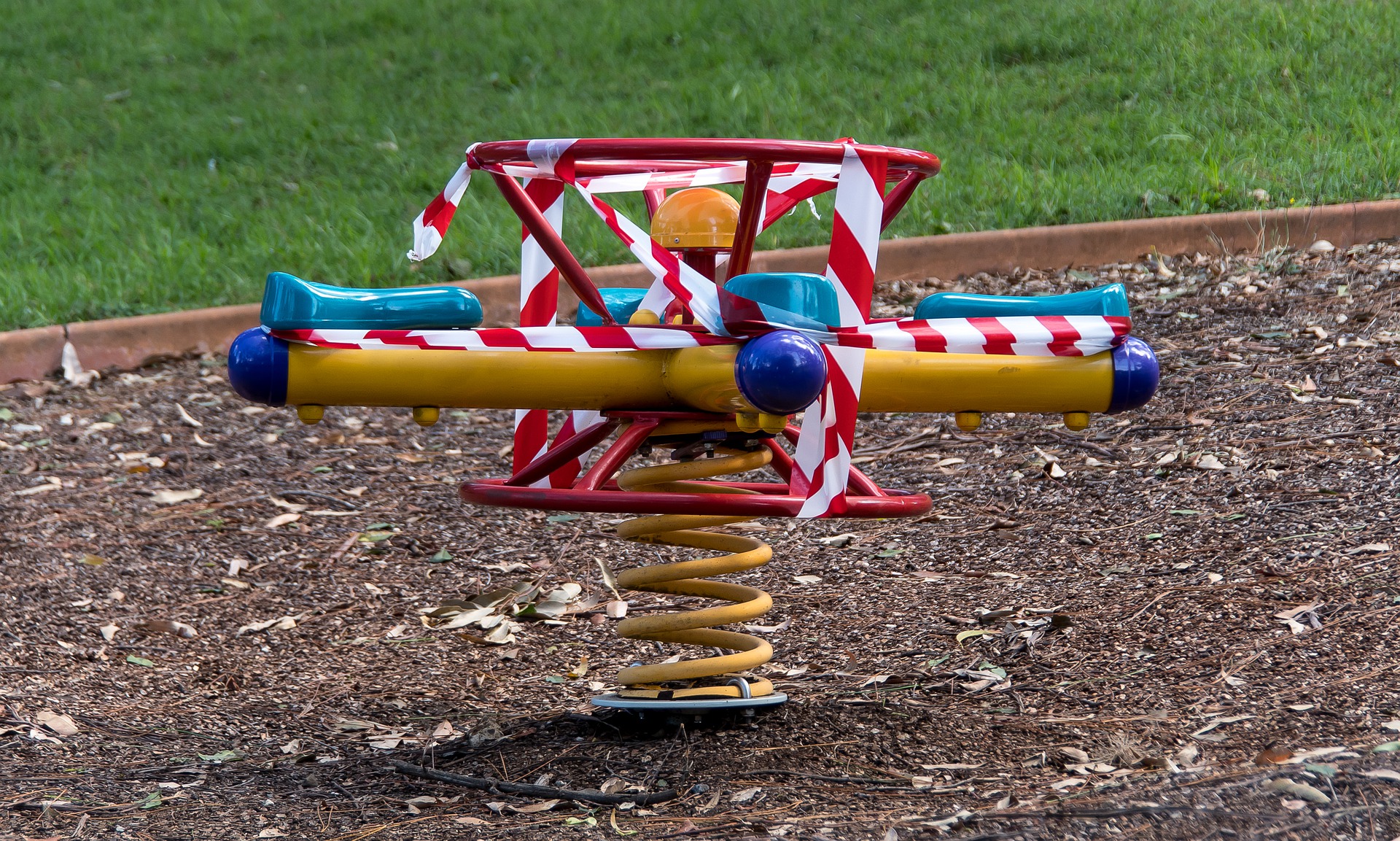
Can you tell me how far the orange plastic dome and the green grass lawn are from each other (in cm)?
319

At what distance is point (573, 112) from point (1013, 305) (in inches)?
218

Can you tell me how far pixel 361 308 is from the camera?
90.6 inches

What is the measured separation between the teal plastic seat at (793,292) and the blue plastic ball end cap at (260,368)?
2.64 ft

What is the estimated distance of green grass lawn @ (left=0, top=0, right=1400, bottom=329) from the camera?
5.91 meters

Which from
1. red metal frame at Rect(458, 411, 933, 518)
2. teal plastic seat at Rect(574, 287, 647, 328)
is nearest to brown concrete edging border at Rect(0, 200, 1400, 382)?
teal plastic seat at Rect(574, 287, 647, 328)

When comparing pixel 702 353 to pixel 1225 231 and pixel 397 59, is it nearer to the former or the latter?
pixel 1225 231

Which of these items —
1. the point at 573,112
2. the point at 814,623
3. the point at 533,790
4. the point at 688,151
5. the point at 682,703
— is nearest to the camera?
the point at 688,151

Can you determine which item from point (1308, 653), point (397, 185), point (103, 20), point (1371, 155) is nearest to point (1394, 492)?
point (1308, 653)

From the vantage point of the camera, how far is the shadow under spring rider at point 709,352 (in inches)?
87.2

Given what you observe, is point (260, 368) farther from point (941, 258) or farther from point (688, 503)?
point (941, 258)

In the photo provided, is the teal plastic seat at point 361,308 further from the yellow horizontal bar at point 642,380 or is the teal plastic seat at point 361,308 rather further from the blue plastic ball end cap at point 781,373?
the blue plastic ball end cap at point 781,373

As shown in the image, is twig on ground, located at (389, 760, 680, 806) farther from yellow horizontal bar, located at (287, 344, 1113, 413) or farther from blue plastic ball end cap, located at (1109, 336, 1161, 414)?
blue plastic ball end cap, located at (1109, 336, 1161, 414)

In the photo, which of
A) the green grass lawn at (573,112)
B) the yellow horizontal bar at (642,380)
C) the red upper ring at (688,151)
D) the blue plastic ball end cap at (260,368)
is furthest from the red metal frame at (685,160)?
the green grass lawn at (573,112)

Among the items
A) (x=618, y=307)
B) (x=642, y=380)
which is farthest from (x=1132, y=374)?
(x=618, y=307)
